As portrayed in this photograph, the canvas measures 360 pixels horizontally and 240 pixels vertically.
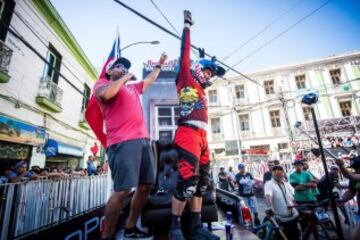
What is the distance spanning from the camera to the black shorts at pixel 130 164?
1.64 metres

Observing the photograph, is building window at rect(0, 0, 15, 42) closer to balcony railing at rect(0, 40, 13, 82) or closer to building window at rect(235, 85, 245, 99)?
balcony railing at rect(0, 40, 13, 82)

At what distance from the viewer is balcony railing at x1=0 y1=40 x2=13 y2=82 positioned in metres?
6.22

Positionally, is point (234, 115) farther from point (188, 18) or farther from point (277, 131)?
point (188, 18)

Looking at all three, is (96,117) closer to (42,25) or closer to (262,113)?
(42,25)

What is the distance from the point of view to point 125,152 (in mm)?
1743

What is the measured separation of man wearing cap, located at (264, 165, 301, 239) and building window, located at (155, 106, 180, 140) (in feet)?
11.3

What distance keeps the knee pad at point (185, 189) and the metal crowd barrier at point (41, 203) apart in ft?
3.89

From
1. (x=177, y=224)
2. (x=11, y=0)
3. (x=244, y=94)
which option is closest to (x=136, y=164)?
(x=177, y=224)

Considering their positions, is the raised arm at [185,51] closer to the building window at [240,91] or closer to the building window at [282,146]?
the building window at [282,146]

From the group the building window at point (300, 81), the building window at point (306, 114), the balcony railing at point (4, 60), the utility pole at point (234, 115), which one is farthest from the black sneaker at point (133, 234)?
the building window at point (300, 81)

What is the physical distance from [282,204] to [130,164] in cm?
395

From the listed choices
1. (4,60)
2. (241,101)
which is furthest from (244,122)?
(4,60)

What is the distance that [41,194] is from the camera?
203 cm

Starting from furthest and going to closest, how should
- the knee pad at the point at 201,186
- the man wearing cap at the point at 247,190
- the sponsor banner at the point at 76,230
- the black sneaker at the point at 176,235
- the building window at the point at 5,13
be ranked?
the man wearing cap at the point at 247,190 → the building window at the point at 5,13 → the knee pad at the point at 201,186 → the black sneaker at the point at 176,235 → the sponsor banner at the point at 76,230
